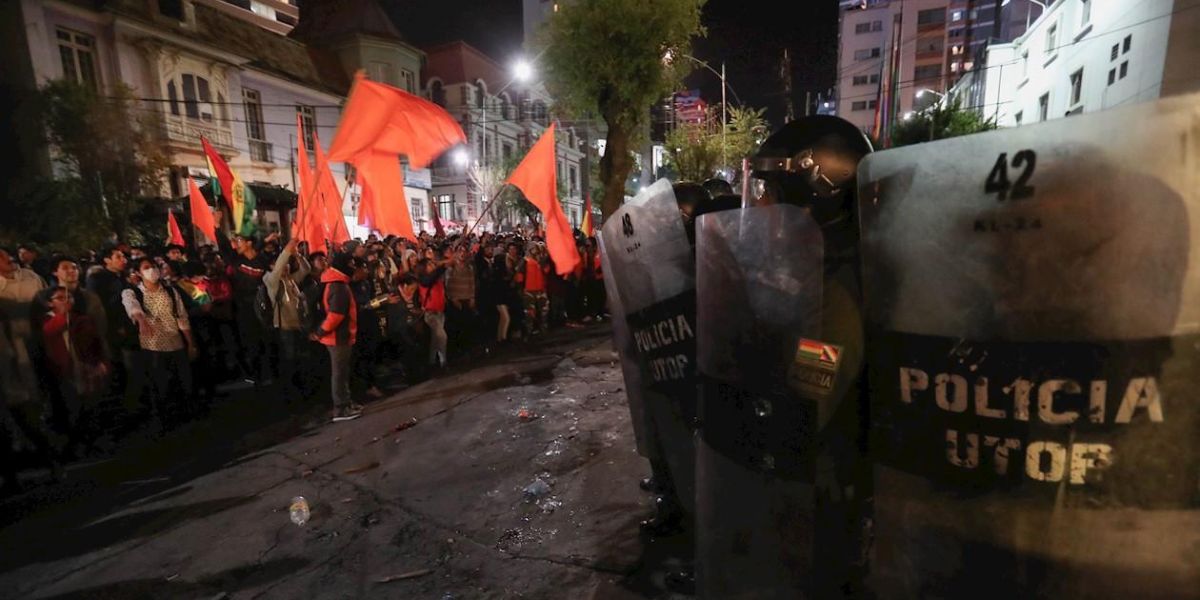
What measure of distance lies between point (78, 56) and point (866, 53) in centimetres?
8375

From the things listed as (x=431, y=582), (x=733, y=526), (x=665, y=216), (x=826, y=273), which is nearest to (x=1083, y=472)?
(x=826, y=273)

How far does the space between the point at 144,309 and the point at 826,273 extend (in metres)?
7.78

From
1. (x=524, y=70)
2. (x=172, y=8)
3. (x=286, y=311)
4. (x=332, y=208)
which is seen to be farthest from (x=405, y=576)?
(x=172, y=8)

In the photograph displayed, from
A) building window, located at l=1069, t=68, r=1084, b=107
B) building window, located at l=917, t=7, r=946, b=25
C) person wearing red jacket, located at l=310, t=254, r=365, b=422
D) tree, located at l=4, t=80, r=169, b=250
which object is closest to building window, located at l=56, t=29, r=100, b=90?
tree, located at l=4, t=80, r=169, b=250

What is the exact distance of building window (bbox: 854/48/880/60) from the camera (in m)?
77.1

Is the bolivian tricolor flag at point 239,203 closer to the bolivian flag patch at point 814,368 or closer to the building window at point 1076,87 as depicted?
the bolivian flag patch at point 814,368

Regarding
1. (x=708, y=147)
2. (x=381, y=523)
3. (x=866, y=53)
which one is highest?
(x=866, y=53)

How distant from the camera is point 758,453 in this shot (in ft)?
5.60

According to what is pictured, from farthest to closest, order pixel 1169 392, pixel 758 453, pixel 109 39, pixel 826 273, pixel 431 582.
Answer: pixel 109 39
pixel 431 582
pixel 758 453
pixel 826 273
pixel 1169 392

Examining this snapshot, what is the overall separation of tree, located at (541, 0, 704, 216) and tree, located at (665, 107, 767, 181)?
608 inches

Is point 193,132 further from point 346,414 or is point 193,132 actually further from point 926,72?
point 926,72

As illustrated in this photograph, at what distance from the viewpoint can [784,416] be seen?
1.62 metres

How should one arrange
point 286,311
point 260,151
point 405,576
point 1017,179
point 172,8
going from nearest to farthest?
point 1017,179, point 405,576, point 286,311, point 172,8, point 260,151

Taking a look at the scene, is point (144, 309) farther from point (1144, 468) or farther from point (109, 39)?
point (109, 39)
